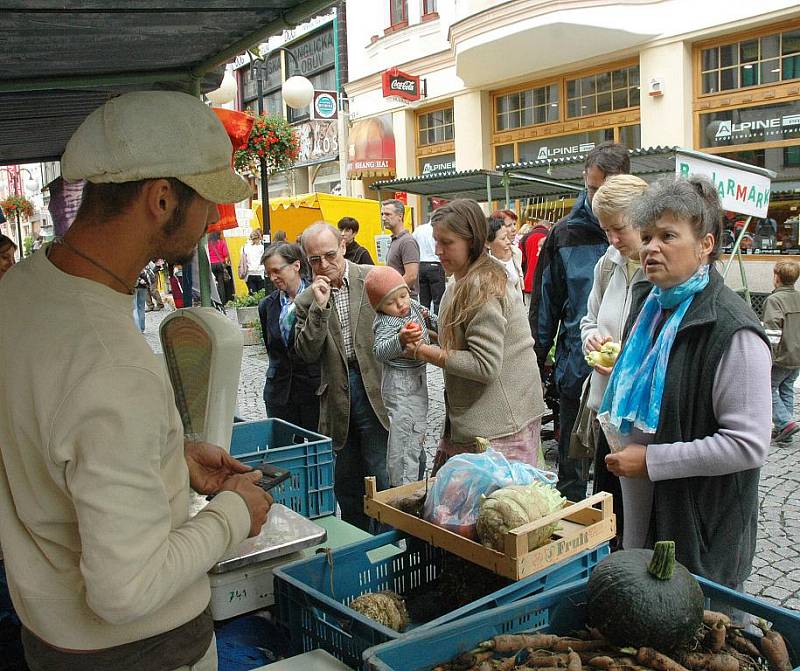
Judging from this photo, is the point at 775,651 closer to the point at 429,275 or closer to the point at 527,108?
the point at 429,275

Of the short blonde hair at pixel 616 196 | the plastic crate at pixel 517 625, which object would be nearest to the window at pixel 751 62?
the short blonde hair at pixel 616 196

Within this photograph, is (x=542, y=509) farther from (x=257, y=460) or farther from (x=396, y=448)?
(x=396, y=448)

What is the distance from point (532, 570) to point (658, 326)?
0.94 meters

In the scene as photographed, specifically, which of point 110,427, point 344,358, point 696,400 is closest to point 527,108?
point 344,358

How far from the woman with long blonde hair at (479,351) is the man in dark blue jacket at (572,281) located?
0.89 meters

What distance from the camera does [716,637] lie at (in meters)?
1.70

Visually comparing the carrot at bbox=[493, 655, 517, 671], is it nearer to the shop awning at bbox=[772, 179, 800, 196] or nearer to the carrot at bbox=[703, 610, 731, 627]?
the carrot at bbox=[703, 610, 731, 627]

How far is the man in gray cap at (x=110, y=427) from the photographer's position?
1250mm

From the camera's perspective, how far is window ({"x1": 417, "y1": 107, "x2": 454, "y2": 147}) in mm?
19422

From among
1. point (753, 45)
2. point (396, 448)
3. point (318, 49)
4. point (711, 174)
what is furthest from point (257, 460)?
point (318, 49)

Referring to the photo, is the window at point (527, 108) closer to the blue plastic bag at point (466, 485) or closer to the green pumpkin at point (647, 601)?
the blue plastic bag at point (466, 485)

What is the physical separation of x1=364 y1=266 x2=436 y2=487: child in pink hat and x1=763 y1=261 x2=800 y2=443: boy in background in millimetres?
3911

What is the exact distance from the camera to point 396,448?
150 inches

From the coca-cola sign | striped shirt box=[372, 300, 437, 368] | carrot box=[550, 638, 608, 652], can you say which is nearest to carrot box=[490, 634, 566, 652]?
carrot box=[550, 638, 608, 652]
